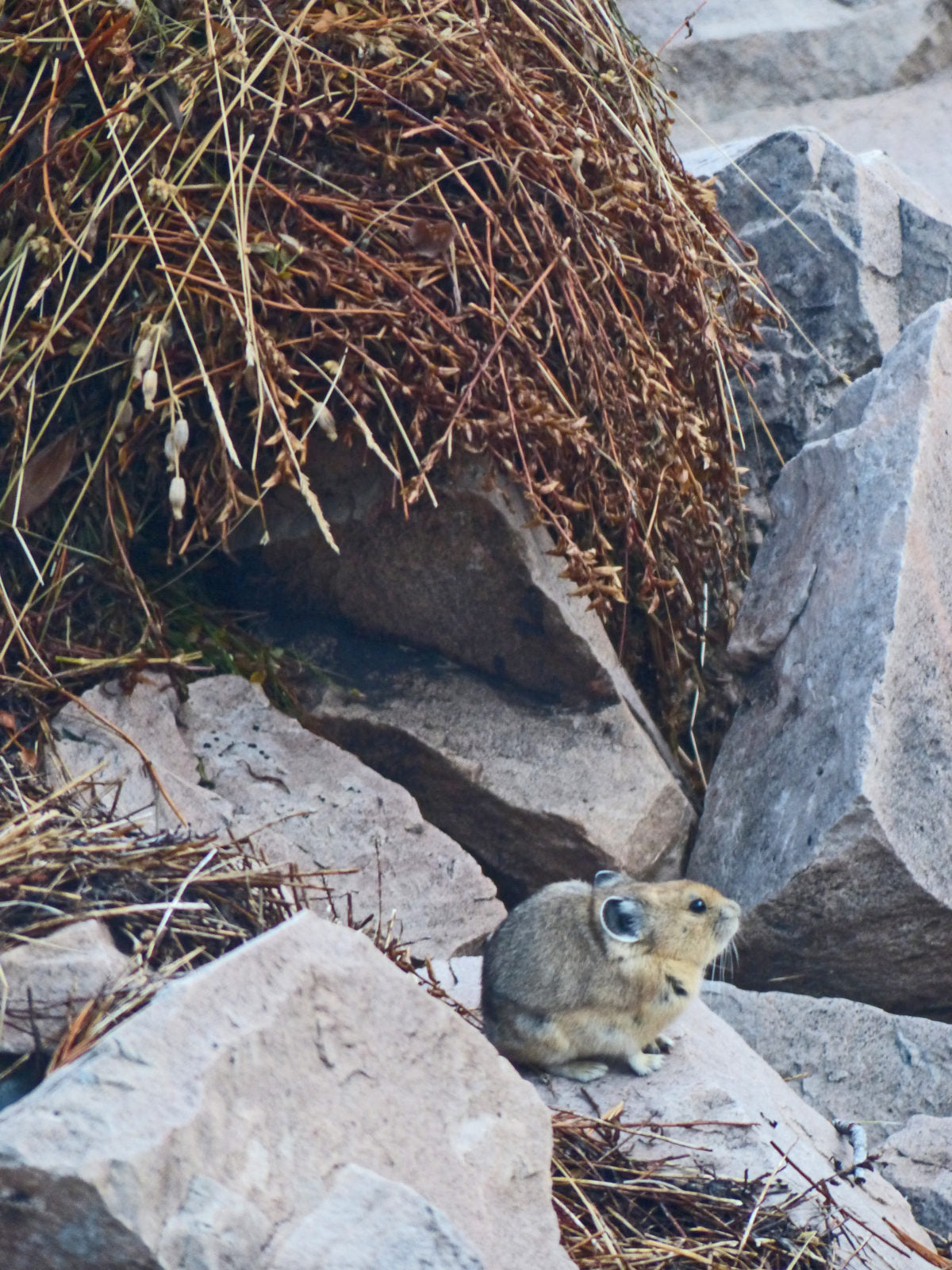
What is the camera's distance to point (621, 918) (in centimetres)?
444

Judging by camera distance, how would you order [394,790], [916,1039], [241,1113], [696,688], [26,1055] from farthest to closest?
[696,688] → [394,790] → [916,1039] → [26,1055] → [241,1113]

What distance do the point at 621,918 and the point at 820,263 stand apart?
143 inches

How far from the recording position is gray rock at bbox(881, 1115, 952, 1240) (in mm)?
4406

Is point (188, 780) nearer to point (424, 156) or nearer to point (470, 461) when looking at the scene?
point (470, 461)

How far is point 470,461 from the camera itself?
17.5 ft

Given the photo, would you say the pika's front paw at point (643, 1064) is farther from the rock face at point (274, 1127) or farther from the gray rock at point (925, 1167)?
the rock face at point (274, 1127)

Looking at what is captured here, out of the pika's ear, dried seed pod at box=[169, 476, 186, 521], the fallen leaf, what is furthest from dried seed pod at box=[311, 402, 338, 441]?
the pika's ear

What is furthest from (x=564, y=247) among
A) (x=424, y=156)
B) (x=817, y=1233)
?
(x=817, y=1233)

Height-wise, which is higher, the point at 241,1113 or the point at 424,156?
the point at 424,156

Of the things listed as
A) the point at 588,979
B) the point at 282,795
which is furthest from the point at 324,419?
the point at 588,979

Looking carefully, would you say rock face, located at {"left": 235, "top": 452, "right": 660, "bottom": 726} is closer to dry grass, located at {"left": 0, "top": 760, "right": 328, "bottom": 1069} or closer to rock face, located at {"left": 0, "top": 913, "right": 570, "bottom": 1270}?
dry grass, located at {"left": 0, "top": 760, "right": 328, "bottom": 1069}

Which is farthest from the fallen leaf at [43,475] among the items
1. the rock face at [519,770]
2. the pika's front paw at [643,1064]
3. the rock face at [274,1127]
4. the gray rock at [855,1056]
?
the gray rock at [855,1056]

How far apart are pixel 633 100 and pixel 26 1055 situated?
4405 millimetres

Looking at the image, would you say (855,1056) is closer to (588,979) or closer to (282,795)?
(588,979)
